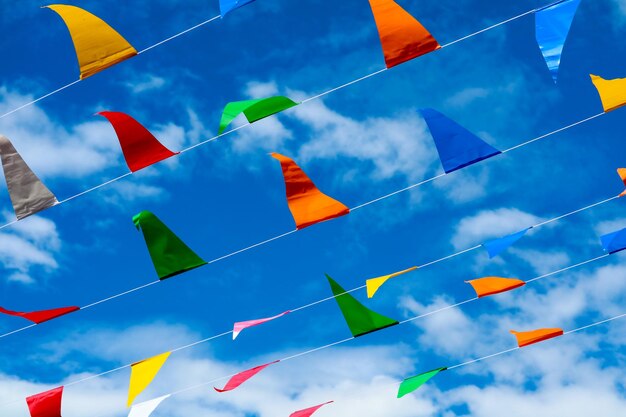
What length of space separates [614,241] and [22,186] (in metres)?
4.20

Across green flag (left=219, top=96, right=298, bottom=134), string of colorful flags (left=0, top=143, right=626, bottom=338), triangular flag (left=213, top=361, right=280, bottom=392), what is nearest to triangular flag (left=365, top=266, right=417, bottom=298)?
string of colorful flags (left=0, top=143, right=626, bottom=338)

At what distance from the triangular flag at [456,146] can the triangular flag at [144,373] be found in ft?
8.29

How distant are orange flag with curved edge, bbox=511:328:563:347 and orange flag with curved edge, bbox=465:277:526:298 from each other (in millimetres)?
413

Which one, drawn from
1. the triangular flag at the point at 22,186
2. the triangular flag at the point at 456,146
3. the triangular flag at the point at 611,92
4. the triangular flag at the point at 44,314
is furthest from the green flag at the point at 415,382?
the triangular flag at the point at 22,186

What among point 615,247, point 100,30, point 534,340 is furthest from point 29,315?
point 615,247

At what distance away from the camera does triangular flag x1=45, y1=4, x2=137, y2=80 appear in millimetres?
4719

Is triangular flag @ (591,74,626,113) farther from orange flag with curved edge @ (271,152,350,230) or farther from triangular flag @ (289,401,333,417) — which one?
triangular flag @ (289,401,333,417)

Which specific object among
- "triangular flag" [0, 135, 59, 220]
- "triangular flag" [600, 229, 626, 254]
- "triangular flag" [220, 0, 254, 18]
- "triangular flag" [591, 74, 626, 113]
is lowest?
"triangular flag" [600, 229, 626, 254]

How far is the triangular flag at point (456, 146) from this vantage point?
16.1ft

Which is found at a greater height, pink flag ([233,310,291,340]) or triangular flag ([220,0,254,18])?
triangular flag ([220,0,254,18])

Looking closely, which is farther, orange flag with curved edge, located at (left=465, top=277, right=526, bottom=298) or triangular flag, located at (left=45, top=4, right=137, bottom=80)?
orange flag with curved edge, located at (left=465, top=277, right=526, bottom=298)

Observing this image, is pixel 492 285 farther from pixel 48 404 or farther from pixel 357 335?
pixel 48 404

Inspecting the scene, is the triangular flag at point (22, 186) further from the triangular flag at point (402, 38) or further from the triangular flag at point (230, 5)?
the triangular flag at point (402, 38)

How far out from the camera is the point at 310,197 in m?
5.36
